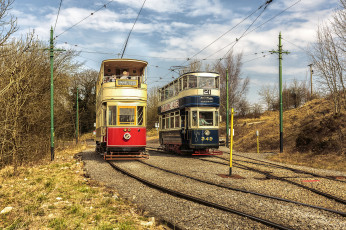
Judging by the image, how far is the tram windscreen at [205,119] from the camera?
16.7m

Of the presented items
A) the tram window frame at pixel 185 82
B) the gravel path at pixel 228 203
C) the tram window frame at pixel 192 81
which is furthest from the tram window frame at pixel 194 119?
the gravel path at pixel 228 203

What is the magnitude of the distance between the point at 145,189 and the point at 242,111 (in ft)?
127

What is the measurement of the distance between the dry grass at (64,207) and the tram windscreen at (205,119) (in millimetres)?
8615

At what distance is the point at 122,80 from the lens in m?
14.8

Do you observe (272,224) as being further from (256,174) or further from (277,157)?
(277,157)

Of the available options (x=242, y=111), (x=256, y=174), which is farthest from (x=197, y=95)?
(x=242, y=111)

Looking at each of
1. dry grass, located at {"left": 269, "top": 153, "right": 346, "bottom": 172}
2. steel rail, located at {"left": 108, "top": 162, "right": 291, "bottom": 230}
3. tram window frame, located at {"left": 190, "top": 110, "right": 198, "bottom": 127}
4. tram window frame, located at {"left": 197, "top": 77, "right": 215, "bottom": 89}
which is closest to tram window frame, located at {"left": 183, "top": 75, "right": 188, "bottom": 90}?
tram window frame, located at {"left": 197, "top": 77, "right": 215, "bottom": 89}

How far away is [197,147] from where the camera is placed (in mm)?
16781

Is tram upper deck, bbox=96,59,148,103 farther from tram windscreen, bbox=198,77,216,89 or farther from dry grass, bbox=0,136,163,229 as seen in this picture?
dry grass, bbox=0,136,163,229

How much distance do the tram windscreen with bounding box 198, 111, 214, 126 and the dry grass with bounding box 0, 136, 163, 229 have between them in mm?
8615

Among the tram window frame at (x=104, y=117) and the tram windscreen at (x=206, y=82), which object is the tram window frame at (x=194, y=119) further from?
the tram window frame at (x=104, y=117)

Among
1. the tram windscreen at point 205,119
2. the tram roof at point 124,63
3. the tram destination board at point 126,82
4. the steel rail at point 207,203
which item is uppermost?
the tram roof at point 124,63

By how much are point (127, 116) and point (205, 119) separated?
4.33 m

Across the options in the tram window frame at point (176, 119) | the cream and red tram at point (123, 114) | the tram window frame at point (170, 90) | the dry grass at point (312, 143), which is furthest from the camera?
the tram window frame at point (170, 90)
